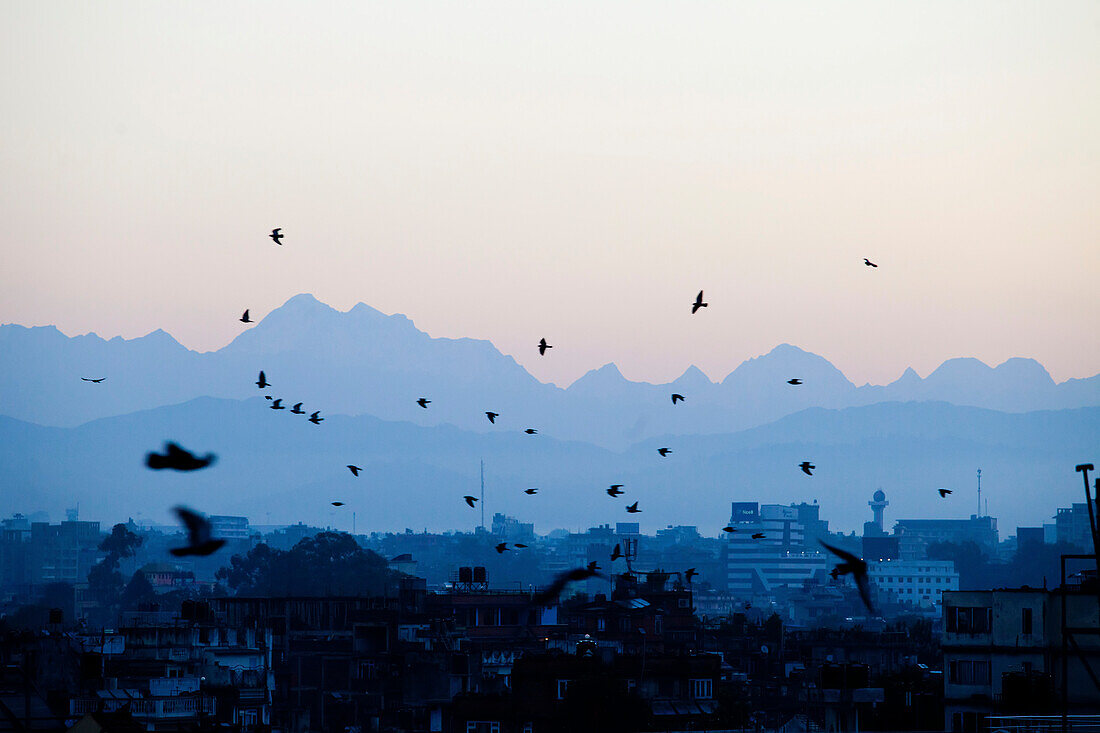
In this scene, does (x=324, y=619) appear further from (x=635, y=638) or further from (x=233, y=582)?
(x=233, y=582)

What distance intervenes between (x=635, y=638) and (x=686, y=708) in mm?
17618

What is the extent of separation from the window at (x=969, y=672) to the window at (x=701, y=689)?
48.3 feet

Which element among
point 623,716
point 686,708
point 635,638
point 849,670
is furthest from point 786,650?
point 849,670

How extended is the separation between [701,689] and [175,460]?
33183mm

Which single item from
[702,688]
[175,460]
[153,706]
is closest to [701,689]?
[702,688]

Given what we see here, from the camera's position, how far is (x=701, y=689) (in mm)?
51812

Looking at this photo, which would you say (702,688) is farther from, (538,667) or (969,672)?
(969,672)

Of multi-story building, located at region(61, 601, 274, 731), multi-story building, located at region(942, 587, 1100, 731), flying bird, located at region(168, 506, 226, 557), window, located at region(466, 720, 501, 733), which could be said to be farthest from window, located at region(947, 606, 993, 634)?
flying bird, located at region(168, 506, 226, 557)

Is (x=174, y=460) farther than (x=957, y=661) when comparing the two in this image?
No

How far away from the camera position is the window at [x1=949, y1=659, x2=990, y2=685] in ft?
121

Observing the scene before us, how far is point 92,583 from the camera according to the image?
544 feet

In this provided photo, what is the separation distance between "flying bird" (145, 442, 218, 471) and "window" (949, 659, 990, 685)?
20.9 meters

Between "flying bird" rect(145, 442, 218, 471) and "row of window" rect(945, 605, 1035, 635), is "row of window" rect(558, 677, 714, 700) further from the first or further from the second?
"flying bird" rect(145, 442, 218, 471)

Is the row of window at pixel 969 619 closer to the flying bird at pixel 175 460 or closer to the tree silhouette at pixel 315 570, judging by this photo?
the flying bird at pixel 175 460
